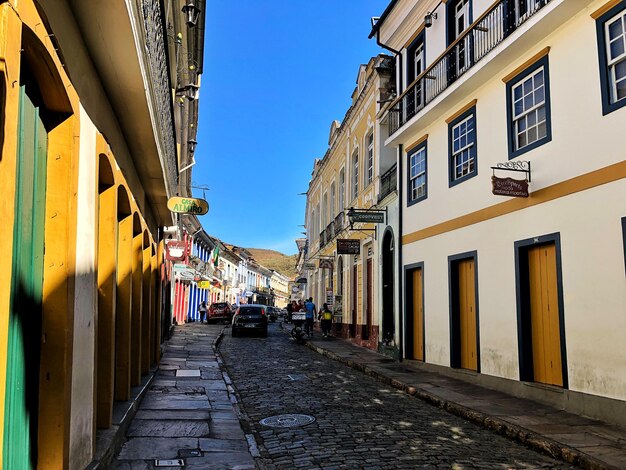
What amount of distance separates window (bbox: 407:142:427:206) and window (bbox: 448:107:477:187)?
1.47 metres

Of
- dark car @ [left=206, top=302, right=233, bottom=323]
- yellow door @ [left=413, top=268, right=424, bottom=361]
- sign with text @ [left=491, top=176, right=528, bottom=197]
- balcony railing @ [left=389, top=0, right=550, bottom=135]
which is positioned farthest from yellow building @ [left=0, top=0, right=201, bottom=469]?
dark car @ [left=206, top=302, right=233, bottom=323]

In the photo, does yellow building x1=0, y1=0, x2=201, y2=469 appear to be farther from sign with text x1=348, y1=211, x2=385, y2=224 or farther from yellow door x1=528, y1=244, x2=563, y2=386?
sign with text x1=348, y1=211, x2=385, y2=224

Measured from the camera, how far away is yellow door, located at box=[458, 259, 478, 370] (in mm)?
11555

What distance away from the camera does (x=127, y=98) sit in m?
6.03

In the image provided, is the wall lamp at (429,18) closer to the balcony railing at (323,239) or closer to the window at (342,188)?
the window at (342,188)

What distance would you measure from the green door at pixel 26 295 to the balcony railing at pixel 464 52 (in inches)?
314

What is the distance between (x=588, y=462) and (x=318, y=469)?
9.01ft

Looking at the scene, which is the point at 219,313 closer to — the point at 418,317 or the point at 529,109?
the point at 418,317

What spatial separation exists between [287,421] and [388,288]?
9298 mm

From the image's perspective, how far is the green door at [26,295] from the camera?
336cm

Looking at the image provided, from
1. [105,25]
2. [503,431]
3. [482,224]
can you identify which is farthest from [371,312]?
[105,25]

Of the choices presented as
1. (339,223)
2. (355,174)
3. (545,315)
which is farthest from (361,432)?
(339,223)

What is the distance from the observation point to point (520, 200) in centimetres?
978

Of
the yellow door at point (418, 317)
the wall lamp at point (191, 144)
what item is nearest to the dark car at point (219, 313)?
the wall lamp at point (191, 144)
